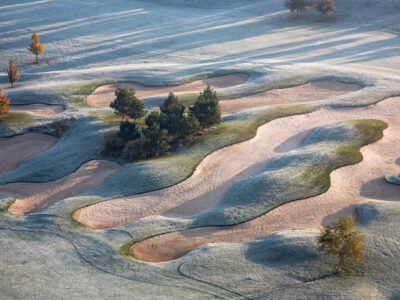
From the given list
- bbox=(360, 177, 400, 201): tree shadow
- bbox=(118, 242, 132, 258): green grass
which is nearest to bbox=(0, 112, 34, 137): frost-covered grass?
bbox=(118, 242, 132, 258): green grass

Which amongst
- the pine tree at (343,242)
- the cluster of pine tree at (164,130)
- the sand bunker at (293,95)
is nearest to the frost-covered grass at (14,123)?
the cluster of pine tree at (164,130)

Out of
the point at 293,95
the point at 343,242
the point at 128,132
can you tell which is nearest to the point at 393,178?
the point at 343,242

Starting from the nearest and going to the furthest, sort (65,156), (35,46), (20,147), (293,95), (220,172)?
(220,172) < (65,156) < (20,147) < (293,95) < (35,46)

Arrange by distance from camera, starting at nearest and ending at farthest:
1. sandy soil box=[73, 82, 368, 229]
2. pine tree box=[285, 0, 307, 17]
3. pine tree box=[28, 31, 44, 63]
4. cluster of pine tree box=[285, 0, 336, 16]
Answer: sandy soil box=[73, 82, 368, 229] → pine tree box=[28, 31, 44, 63] → cluster of pine tree box=[285, 0, 336, 16] → pine tree box=[285, 0, 307, 17]

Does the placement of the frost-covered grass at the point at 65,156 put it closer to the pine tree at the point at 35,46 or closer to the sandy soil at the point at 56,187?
the sandy soil at the point at 56,187

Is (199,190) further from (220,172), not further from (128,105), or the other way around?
(128,105)

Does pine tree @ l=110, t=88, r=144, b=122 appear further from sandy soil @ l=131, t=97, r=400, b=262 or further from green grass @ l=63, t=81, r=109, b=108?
sandy soil @ l=131, t=97, r=400, b=262
